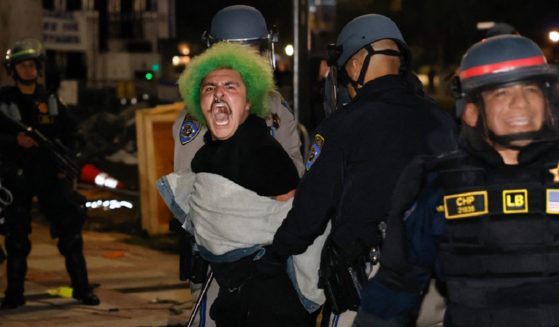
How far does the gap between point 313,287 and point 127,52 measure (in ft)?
180

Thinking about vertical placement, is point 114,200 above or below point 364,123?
below

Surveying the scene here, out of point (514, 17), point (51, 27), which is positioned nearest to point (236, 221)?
point (51, 27)

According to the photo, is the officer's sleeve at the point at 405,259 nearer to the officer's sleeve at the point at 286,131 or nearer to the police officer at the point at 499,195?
the police officer at the point at 499,195

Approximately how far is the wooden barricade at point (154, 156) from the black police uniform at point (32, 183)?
3995 millimetres

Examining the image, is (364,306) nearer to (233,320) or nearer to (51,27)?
(233,320)

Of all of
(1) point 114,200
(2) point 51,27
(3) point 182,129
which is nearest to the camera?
(3) point 182,129

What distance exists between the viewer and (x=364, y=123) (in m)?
5.13

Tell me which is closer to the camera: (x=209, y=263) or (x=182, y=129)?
(x=209, y=263)

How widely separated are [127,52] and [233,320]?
5482 centimetres

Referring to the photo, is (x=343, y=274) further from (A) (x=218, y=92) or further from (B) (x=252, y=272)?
(A) (x=218, y=92)

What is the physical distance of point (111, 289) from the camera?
10.9 m

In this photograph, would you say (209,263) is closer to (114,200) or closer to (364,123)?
(364,123)

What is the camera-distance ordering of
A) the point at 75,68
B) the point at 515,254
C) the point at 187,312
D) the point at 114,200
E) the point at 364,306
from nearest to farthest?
the point at 515,254 < the point at 364,306 < the point at 187,312 < the point at 114,200 < the point at 75,68

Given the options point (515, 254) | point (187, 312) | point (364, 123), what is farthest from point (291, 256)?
point (187, 312)
